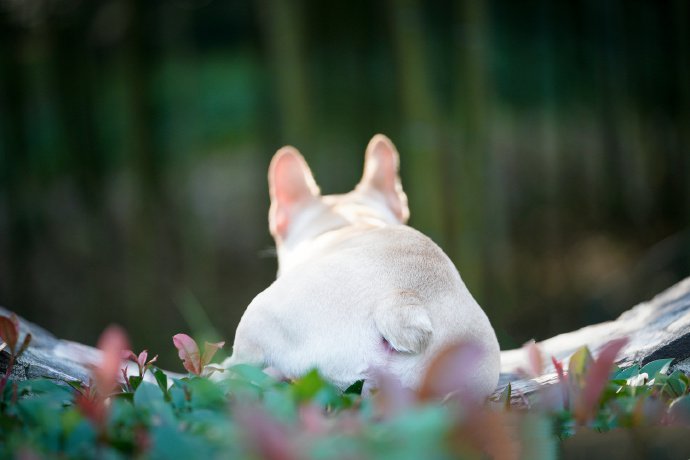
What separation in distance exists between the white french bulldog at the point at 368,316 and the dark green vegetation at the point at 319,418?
0.56ft

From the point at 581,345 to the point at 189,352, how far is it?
0.91 metres

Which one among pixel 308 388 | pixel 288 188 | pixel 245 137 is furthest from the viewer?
pixel 245 137

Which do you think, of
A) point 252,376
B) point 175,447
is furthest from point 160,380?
point 175,447

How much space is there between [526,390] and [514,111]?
3181 millimetres

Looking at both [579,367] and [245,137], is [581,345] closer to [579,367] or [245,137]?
[579,367]

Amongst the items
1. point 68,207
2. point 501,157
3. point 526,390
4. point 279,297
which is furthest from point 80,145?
point 526,390

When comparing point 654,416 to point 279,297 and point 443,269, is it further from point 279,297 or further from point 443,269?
point 279,297

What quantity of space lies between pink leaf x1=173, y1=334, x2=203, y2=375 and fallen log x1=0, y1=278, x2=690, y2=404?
16 centimetres

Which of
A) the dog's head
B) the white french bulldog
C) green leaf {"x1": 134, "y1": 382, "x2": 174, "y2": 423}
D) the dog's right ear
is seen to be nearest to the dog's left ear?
the dog's head

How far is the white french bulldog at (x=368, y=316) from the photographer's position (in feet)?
4.37

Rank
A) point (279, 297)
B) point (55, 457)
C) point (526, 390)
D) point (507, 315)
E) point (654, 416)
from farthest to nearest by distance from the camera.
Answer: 1. point (507, 315)
2. point (279, 297)
3. point (526, 390)
4. point (654, 416)
5. point (55, 457)

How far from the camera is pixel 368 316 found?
138cm

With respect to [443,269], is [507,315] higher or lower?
lower

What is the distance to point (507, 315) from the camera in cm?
403
